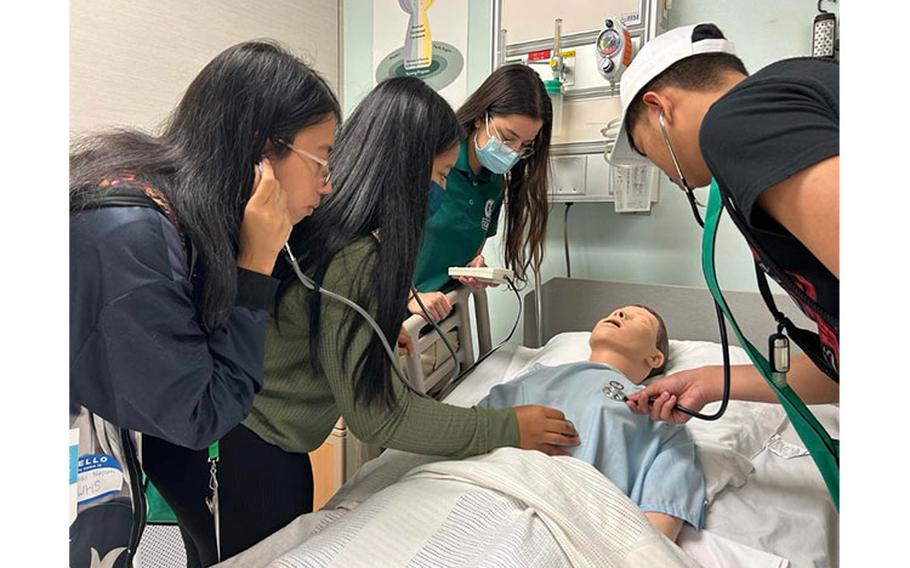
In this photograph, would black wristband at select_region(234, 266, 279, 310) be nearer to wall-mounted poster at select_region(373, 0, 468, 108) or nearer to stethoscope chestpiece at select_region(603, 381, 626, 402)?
stethoscope chestpiece at select_region(603, 381, 626, 402)

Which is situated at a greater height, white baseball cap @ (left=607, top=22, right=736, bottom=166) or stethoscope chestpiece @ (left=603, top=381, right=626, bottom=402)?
white baseball cap @ (left=607, top=22, right=736, bottom=166)

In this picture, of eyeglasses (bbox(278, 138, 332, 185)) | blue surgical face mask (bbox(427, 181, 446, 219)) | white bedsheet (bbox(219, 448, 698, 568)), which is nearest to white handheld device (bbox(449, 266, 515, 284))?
blue surgical face mask (bbox(427, 181, 446, 219))

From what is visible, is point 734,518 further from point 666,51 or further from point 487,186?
point 487,186

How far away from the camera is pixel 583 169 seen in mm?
1996

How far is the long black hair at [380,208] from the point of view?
0.99m

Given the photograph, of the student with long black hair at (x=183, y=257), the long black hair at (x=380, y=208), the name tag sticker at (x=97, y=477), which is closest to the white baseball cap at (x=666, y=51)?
the long black hair at (x=380, y=208)

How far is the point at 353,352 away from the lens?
3.12 feet

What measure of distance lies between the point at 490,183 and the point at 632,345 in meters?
0.62

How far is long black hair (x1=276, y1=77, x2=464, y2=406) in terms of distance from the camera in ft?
3.23

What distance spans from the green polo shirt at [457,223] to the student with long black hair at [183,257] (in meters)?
0.82
